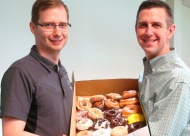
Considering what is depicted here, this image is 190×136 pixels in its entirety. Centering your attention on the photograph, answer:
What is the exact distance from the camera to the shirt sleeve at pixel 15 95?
808 millimetres

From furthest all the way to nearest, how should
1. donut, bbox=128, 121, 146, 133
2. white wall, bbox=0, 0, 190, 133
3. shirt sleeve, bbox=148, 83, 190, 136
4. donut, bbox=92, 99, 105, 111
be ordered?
white wall, bbox=0, 0, 190, 133
donut, bbox=92, 99, 105, 111
donut, bbox=128, 121, 146, 133
shirt sleeve, bbox=148, 83, 190, 136

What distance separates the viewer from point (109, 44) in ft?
8.95

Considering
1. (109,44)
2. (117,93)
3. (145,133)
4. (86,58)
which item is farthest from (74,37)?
(145,133)

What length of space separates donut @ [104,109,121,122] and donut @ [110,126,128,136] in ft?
0.31

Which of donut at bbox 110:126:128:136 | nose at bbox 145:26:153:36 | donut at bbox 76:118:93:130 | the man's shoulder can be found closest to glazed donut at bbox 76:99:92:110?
donut at bbox 76:118:93:130

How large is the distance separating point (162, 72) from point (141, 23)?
0.28 m

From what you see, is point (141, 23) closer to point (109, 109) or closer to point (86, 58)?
point (109, 109)

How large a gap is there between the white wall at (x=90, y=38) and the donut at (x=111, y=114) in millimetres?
1156

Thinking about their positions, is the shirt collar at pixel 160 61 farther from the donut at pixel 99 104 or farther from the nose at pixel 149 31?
the donut at pixel 99 104

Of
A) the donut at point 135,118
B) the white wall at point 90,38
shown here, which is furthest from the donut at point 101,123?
the white wall at point 90,38

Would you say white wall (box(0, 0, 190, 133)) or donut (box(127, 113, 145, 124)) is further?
white wall (box(0, 0, 190, 133))

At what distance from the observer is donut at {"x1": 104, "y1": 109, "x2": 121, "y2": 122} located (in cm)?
101

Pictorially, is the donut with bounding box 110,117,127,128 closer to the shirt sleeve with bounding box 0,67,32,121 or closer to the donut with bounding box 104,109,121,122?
the donut with bounding box 104,109,121,122

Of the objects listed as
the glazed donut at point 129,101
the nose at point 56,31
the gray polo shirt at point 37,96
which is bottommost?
the glazed donut at point 129,101
